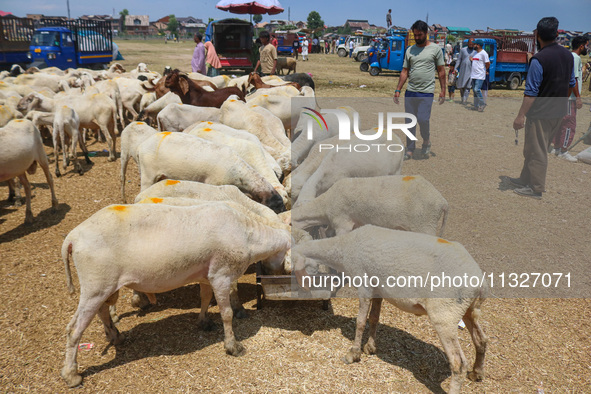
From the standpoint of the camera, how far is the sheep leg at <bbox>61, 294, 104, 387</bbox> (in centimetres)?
356

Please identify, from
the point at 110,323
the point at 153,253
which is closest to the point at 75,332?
the point at 110,323

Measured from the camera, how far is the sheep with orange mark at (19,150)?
6.32 meters

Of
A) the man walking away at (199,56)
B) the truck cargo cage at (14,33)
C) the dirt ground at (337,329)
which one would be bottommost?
the dirt ground at (337,329)

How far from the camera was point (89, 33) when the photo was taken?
2083 cm

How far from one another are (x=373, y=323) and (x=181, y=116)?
604cm

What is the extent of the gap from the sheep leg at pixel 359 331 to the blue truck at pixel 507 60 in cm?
1972

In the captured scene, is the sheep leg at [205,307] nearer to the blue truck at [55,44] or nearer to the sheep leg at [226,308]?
the sheep leg at [226,308]

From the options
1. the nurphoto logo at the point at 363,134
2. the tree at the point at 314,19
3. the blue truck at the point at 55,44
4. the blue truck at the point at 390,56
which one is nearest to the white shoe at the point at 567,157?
the nurphoto logo at the point at 363,134

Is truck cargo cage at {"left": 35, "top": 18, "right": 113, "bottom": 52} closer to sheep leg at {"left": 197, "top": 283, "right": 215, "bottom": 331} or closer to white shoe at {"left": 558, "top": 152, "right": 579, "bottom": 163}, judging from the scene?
sheep leg at {"left": 197, "top": 283, "right": 215, "bottom": 331}

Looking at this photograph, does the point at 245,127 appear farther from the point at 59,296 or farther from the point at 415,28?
the point at 59,296

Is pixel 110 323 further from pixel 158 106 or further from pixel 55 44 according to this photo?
pixel 55 44

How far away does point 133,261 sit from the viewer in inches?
142

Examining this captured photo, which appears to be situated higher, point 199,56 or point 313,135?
point 199,56

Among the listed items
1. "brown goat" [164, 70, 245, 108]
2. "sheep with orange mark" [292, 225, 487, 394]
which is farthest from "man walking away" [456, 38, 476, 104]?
"sheep with orange mark" [292, 225, 487, 394]
